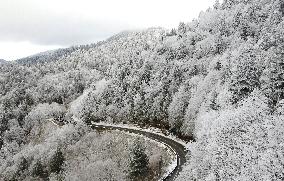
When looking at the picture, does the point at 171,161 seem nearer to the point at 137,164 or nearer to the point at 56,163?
the point at 137,164

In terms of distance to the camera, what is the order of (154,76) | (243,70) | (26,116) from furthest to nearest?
(26,116)
(154,76)
(243,70)

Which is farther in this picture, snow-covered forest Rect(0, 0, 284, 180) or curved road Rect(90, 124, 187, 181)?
curved road Rect(90, 124, 187, 181)

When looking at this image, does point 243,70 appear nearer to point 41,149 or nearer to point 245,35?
point 245,35

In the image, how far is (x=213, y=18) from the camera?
484ft

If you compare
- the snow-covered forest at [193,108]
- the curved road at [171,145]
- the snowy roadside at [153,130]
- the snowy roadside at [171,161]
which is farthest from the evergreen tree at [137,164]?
the snowy roadside at [153,130]

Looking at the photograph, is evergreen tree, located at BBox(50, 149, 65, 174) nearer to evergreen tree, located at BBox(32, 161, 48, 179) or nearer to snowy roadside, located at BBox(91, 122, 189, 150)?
evergreen tree, located at BBox(32, 161, 48, 179)

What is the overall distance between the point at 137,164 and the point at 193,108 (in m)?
21.6

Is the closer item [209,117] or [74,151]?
[209,117]

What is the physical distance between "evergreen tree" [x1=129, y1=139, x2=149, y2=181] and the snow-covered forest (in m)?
3.67

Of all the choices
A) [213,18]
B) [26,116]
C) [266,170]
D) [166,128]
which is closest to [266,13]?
[213,18]

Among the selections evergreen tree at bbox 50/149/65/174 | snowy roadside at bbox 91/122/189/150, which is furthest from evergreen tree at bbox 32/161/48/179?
snowy roadside at bbox 91/122/189/150

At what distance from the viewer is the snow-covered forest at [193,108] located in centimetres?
4669

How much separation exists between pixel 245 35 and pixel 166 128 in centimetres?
3594

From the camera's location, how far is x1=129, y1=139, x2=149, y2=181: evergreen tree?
72.4 metres
